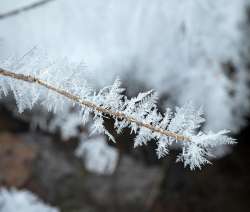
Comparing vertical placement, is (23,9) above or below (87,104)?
above

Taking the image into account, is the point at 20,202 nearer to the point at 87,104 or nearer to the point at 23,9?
the point at 23,9

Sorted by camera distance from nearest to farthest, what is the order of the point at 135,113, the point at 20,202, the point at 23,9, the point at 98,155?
the point at 135,113 → the point at 23,9 → the point at 20,202 → the point at 98,155

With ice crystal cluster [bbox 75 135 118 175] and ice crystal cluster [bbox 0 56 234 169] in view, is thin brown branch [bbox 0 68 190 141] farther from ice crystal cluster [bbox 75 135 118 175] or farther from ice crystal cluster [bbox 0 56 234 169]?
ice crystal cluster [bbox 75 135 118 175]

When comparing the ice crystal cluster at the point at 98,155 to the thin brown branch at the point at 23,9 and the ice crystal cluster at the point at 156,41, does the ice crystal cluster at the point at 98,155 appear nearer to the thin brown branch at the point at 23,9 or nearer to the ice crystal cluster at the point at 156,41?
the ice crystal cluster at the point at 156,41

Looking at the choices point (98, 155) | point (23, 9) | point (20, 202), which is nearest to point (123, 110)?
point (23, 9)

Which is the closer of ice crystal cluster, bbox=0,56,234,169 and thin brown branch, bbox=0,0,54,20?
ice crystal cluster, bbox=0,56,234,169

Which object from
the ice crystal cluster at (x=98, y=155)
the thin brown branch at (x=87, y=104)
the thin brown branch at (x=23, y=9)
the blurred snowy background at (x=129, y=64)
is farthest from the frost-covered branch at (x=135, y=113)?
the ice crystal cluster at (x=98, y=155)

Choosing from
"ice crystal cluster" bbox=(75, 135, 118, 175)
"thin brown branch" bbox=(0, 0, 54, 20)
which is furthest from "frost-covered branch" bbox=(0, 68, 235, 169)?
"ice crystal cluster" bbox=(75, 135, 118, 175)

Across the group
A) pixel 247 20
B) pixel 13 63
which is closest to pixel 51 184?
pixel 247 20
